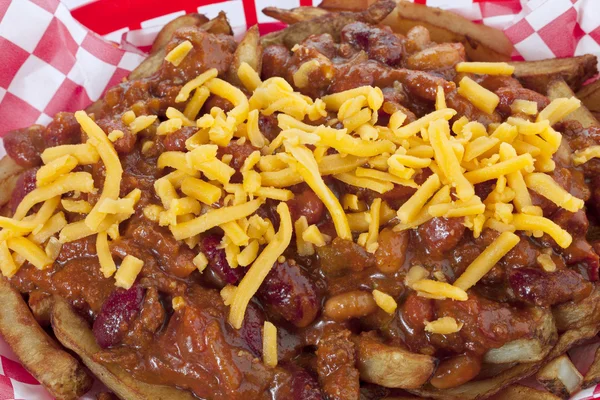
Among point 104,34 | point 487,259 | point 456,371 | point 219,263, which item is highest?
point 104,34

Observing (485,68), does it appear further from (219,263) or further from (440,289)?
(219,263)

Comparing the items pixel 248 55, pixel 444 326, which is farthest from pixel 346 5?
pixel 444 326

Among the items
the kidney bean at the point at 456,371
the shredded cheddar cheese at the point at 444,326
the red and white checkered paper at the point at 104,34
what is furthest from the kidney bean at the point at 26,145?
the kidney bean at the point at 456,371

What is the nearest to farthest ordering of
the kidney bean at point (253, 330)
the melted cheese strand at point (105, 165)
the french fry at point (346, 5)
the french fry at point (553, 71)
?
the kidney bean at point (253, 330) → the melted cheese strand at point (105, 165) → the french fry at point (553, 71) → the french fry at point (346, 5)

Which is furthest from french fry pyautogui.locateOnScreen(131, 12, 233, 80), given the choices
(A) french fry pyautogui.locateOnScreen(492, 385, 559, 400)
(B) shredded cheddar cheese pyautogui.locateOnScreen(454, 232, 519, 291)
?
(A) french fry pyautogui.locateOnScreen(492, 385, 559, 400)

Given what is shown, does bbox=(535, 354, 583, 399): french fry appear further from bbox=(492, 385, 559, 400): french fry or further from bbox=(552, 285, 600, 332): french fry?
bbox=(552, 285, 600, 332): french fry

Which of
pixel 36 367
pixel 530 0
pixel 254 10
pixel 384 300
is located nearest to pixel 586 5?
pixel 530 0

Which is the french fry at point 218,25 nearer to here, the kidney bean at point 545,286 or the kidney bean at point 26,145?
the kidney bean at point 26,145
